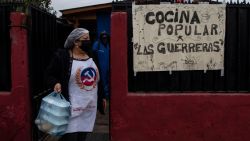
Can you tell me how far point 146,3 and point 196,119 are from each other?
1.72 metres

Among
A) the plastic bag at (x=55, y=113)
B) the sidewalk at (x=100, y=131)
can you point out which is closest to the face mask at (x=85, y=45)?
the plastic bag at (x=55, y=113)

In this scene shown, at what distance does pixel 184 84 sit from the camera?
691cm

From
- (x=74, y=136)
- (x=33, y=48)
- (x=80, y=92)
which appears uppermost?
(x=33, y=48)

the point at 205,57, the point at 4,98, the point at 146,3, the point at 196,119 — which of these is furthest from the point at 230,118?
the point at 4,98

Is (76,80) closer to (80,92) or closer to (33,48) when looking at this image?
(80,92)

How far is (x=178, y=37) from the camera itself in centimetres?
688

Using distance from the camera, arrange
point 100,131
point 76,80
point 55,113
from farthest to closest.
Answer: point 100,131
point 76,80
point 55,113

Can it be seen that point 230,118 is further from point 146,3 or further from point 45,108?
point 45,108

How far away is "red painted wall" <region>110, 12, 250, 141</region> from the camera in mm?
6715

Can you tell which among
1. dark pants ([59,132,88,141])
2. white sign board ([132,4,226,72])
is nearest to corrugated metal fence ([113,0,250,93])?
white sign board ([132,4,226,72])

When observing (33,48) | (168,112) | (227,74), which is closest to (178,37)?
(227,74)

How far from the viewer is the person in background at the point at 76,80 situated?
5.91 m

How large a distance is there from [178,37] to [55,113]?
6.92ft

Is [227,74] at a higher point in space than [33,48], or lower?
lower
